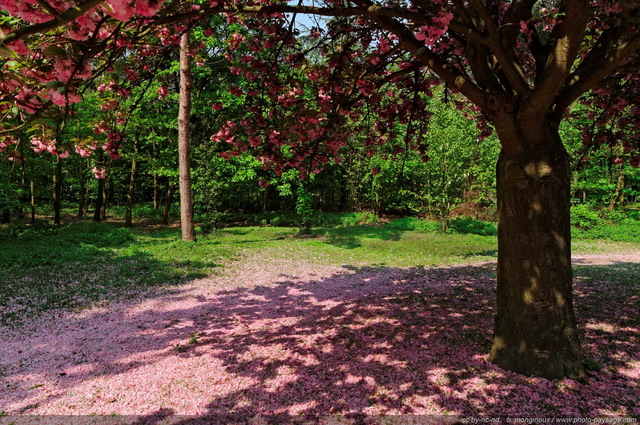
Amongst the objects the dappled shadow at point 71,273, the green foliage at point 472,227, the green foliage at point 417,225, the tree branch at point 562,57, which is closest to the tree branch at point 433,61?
the tree branch at point 562,57

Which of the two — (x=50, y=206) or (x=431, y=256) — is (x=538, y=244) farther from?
(x=50, y=206)

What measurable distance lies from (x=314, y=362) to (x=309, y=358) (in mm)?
141

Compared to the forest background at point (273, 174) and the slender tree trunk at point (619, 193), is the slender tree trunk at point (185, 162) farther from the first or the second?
the slender tree trunk at point (619, 193)

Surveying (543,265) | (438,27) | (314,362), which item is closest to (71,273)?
(314,362)

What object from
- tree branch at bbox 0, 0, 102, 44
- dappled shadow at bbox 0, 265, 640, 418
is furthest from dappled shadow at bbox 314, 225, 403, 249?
tree branch at bbox 0, 0, 102, 44

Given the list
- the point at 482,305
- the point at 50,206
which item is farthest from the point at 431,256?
the point at 50,206

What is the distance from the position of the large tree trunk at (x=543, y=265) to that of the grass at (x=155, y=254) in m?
7.57

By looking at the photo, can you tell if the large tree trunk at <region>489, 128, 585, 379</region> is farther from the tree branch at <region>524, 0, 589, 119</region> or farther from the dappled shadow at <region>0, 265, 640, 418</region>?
the tree branch at <region>524, 0, 589, 119</region>

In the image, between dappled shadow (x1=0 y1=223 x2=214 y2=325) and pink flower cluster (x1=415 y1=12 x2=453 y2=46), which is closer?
pink flower cluster (x1=415 y1=12 x2=453 y2=46)

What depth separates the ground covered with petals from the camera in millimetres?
3225

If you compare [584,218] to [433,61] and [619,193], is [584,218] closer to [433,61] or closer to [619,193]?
[619,193]

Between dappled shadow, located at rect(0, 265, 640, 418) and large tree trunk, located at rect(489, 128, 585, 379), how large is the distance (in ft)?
0.87

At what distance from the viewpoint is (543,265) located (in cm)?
347

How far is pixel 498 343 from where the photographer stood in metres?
3.79
